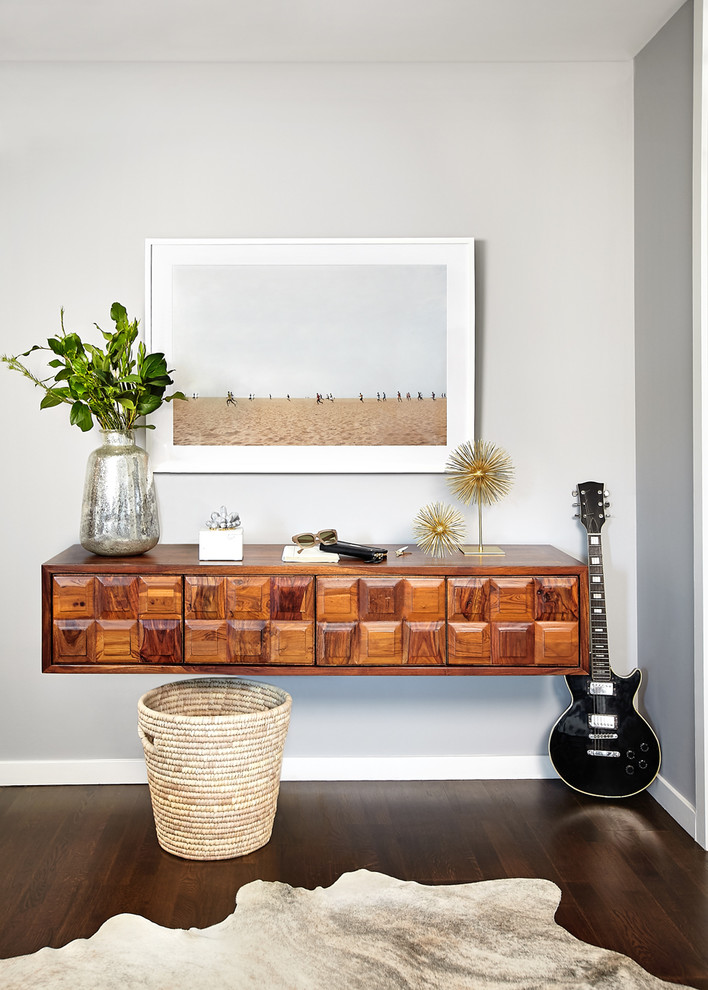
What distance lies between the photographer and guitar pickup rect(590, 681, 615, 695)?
2.87 metres

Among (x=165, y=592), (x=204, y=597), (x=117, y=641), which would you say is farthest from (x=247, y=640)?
(x=117, y=641)

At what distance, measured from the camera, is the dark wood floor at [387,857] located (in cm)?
209

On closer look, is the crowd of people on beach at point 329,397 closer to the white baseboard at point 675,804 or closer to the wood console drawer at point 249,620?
the wood console drawer at point 249,620

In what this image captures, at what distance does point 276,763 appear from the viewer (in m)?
2.53

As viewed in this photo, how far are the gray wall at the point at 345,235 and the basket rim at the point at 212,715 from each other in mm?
279

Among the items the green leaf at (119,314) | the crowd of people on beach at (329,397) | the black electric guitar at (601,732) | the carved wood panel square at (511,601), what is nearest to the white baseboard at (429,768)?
the black electric guitar at (601,732)

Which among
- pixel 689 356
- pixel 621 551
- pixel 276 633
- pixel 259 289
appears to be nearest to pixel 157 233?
pixel 259 289

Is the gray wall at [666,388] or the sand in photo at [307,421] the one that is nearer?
the gray wall at [666,388]

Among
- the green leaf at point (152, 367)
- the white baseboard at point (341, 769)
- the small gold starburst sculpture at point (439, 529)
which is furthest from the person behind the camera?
the white baseboard at point (341, 769)

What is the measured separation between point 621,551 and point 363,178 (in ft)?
5.64

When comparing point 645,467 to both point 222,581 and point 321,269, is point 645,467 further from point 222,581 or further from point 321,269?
point 222,581

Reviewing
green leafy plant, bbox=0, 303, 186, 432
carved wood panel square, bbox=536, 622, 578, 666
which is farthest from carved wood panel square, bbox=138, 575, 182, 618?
carved wood panel square, bbox=536, 622, 578, 666

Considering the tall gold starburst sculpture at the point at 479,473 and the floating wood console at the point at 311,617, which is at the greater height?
the tall gold starburst sculpture at the point at 479,473

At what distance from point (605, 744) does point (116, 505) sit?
6.23 feet
